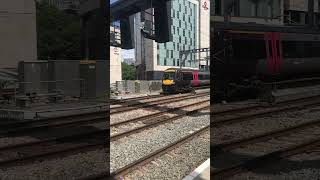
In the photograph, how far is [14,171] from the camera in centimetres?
564

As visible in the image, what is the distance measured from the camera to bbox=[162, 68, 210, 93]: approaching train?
97.7ft

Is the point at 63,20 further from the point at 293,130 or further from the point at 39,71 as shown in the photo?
the point at 293,130

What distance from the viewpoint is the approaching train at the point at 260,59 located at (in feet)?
16.0

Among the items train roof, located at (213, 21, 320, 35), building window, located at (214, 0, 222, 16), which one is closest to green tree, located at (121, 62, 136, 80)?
train roof, located at (213, 21, 320, 35)

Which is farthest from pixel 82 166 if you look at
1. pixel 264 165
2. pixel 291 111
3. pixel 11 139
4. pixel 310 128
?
pixel 310 128

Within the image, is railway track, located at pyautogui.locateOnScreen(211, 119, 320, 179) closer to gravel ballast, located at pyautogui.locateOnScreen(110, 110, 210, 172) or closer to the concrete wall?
gravel ballast, located at pyautogui.locateOnScreen(110, 110, 210, 172)

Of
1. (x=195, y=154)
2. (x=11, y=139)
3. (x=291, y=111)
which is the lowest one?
(x=195, y=154)

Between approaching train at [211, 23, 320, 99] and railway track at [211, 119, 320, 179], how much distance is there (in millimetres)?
847

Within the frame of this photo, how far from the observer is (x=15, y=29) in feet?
13.0

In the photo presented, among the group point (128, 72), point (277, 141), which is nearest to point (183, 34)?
point (128, 72)

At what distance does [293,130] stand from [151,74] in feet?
86.7

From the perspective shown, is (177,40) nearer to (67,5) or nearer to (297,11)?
(297,11)

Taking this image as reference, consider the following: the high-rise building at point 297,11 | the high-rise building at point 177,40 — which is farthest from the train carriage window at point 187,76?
the high-rise building at point 297,11

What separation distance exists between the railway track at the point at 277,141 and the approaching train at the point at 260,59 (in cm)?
85
